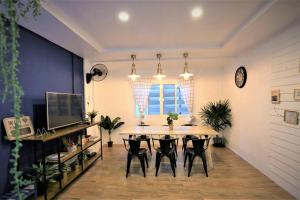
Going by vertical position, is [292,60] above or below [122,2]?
below

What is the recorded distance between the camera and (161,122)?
19.0ft

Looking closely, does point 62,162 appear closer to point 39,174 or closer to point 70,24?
point 39,174

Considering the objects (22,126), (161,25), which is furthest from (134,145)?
(161,25)

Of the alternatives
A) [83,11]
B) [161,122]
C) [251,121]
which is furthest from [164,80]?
[83,11]

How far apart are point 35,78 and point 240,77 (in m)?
4.40

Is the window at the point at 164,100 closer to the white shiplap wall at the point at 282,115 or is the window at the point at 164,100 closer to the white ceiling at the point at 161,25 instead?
the white ceiling at the point at 161,25

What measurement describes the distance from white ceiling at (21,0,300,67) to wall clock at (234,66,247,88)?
0.62 meters

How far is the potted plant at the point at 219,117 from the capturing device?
5070mm

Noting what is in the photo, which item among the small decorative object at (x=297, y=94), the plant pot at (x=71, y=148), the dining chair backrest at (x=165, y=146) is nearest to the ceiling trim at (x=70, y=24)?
the plant pot at (x=71, y=148)

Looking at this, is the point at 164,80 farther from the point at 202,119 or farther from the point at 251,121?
the point at 251,121

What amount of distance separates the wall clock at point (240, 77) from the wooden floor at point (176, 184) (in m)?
1.85

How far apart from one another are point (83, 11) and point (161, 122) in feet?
13.6

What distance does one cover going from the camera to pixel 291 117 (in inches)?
105

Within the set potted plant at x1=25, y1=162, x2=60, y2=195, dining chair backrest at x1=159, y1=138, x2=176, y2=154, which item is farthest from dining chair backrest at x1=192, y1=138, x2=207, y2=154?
potted plant at x1=25, y1=162, x2=60, y2=195
